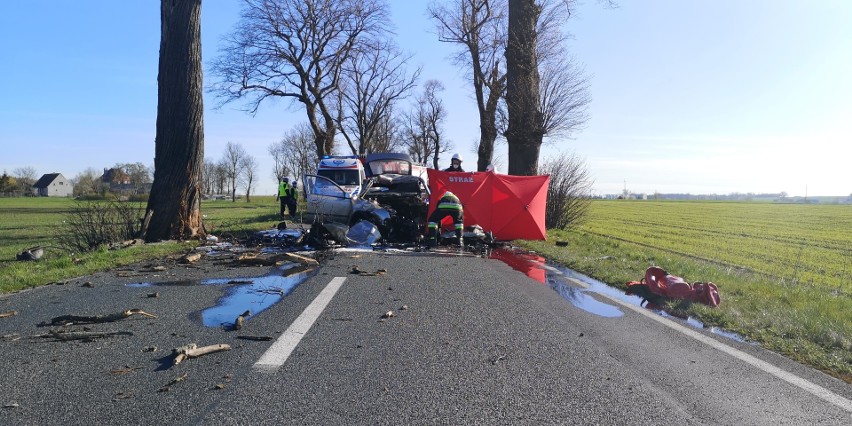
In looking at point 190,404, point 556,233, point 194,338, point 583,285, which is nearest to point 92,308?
point 194,338

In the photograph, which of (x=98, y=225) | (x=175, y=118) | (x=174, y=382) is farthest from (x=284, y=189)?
(x=174, y=382)

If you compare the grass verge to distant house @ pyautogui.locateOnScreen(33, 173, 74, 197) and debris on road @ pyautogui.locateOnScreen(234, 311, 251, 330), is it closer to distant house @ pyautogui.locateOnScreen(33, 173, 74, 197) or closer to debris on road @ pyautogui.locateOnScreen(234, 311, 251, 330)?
debris on road @ pyautogui.locateOnScreen(234, 311, 251, 330)

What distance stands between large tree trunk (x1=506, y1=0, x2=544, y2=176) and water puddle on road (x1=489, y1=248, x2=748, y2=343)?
736cm

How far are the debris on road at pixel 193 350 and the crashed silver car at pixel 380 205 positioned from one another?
357 inches

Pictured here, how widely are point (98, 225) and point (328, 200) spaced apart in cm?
558

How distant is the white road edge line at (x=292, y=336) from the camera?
13.9 ft

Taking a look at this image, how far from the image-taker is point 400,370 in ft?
Answer: 13.6

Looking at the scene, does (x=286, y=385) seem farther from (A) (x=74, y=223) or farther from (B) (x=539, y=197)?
(B) (x=539, y=197)

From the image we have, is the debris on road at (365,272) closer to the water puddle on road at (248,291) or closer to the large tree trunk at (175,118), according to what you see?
the water puddle on road at (248,291)

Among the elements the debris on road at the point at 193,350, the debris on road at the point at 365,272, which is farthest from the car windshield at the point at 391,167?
the debris on road at the point at 193,350

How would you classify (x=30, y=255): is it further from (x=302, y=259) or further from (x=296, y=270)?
(x=296, y=270)

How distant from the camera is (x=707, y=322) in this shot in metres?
6.31

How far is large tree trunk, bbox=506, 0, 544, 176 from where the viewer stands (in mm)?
19047

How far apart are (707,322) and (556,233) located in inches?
484
